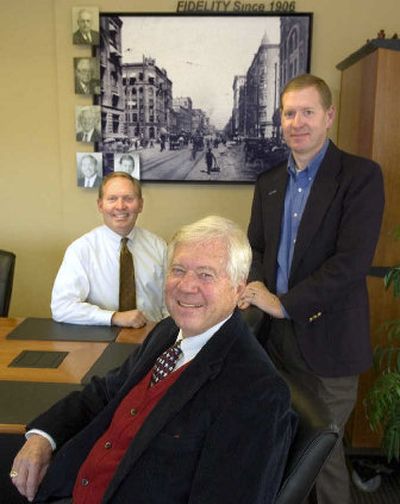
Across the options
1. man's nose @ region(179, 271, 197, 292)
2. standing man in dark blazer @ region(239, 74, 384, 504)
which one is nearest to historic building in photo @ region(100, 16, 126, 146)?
standing man in dark blazer @ region(239, 74, 384, 504)

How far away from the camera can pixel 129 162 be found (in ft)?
10.4

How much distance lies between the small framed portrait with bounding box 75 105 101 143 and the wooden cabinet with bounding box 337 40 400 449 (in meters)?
1.49

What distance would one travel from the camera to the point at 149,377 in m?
1.35

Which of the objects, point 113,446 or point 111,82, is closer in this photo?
point 113,446

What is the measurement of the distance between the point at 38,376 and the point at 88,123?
6.23 ft

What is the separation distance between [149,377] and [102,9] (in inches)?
96.1

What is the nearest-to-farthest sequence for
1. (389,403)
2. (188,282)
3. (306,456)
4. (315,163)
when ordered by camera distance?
1. (306,456)
2. (188,282)
3. (315,163)
4. (389,403)

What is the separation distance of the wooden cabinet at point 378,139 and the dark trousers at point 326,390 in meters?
0.66

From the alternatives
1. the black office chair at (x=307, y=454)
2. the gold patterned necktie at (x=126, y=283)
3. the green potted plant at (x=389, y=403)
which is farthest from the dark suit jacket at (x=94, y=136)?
the black office chair at (x=307, y=454)

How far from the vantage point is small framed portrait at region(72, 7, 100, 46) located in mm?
2971

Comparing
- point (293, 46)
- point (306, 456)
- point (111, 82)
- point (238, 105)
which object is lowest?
point (306, 456)

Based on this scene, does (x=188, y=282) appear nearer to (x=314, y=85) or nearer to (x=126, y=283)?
(x=314, y=85)

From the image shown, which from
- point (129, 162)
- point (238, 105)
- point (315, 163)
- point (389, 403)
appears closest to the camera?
point (315, 163)

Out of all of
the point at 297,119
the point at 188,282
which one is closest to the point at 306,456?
the point at 188,282
